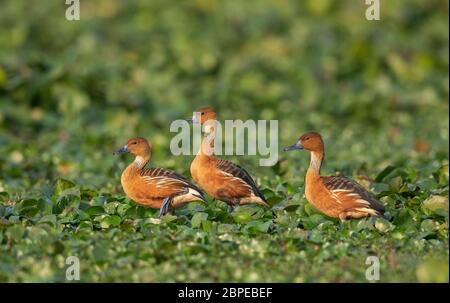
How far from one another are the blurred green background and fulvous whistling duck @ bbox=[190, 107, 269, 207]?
1324mm

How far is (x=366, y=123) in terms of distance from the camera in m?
16.8

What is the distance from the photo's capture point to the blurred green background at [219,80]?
13.9 metres

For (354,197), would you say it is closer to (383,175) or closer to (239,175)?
(239,175)

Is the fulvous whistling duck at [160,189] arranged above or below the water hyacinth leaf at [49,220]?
above

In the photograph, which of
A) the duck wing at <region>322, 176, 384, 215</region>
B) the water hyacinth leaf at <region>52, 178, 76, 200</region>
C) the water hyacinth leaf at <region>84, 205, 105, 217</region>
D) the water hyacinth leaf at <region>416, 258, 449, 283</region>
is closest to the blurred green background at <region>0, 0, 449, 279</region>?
the water hyacinth leaf at <region>52, 178, 76, 200</region>

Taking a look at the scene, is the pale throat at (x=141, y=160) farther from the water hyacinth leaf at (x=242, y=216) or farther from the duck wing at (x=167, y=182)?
the water hyacinth leaf at (x=242, y=216)

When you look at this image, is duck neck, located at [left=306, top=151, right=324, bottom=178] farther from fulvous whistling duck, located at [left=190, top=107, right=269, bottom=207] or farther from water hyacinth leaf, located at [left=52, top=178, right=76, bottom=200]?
water hyacinth leaf, located at [left=52, top=178, right=76, bottom=200]

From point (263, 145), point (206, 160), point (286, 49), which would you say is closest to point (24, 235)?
point (206, 160)

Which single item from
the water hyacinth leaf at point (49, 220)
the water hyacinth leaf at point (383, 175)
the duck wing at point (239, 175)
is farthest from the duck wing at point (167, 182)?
the water hyacinth leaf at point (383, 175)

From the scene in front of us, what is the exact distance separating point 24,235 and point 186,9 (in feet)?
43.8
